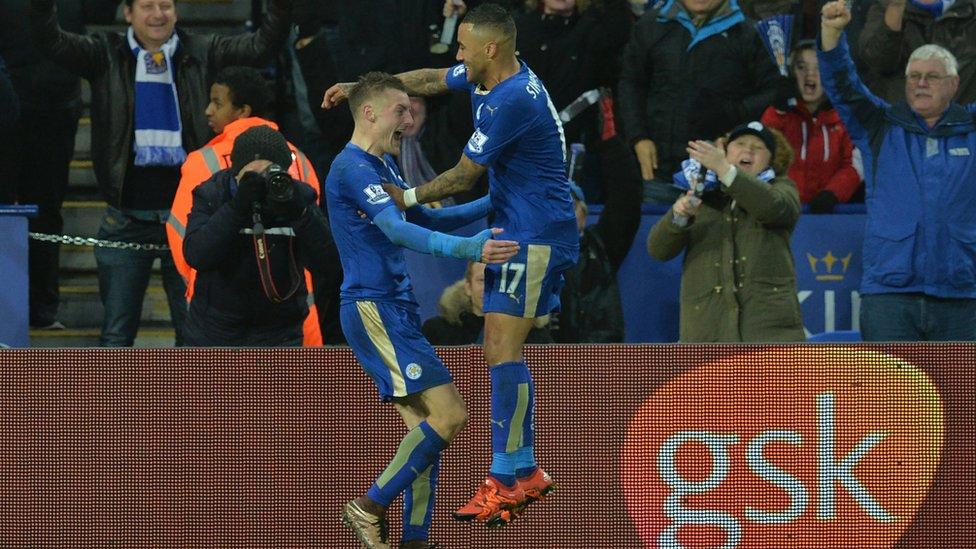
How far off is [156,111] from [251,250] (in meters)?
2.16

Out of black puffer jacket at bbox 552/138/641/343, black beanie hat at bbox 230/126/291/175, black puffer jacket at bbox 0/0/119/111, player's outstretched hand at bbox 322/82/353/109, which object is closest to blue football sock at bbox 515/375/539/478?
player's outstretched hand at bbox 322/82/353/109

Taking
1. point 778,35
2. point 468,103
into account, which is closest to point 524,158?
point 468,103

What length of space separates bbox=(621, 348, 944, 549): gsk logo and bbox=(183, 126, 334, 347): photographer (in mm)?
2002

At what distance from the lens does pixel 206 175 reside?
1022 cm

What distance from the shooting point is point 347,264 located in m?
8.70

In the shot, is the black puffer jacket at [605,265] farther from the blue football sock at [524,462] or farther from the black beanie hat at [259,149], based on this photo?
the blue football sock at [524,462]

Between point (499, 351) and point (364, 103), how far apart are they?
1.35 metres

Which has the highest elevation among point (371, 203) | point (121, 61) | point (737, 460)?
point (121, 61)

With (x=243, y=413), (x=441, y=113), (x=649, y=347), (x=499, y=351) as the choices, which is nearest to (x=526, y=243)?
(x=499, y=351)

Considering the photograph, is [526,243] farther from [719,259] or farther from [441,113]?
[441,113]

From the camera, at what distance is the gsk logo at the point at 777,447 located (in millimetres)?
9430

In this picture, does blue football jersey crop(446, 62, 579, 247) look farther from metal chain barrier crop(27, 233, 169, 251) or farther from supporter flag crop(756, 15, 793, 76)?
supporter flag crop(756, 15, 793, 76)

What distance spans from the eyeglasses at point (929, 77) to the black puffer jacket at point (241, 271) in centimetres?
382

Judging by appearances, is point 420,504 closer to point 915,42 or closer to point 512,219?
point 512,219
